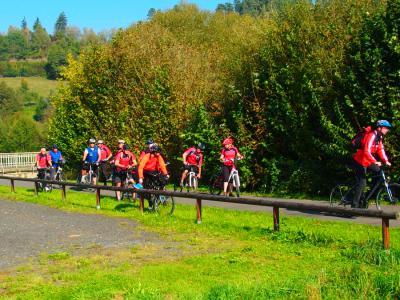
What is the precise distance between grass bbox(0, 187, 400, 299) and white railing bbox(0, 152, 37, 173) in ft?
121

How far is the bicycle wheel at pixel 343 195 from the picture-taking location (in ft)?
42.0

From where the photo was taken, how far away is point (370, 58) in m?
16.7

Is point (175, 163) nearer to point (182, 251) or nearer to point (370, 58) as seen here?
point (370, 58)

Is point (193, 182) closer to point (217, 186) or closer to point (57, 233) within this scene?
point (217, 186)

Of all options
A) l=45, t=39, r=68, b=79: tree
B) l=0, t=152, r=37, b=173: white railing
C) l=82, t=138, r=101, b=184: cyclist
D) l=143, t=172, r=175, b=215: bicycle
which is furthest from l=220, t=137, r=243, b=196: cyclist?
l=45, t=39, r=68, b=79: tree

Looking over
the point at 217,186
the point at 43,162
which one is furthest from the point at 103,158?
the point at 217,186

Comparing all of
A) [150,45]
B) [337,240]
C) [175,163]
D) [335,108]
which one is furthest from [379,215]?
[150,45]

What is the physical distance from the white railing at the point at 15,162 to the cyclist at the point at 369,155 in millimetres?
37964

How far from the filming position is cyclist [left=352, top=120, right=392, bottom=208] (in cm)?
1169

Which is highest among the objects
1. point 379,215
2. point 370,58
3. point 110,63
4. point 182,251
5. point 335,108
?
point 110,63

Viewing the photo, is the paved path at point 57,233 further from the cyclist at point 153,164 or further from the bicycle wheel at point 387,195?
the bicycle wheel at point 387,195

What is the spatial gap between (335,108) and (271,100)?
3449 millimetres

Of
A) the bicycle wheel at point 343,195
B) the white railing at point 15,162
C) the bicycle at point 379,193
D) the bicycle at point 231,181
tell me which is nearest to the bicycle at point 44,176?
the bicycle at point 231,181

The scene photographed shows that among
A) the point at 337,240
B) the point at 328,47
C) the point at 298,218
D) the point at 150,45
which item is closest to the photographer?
the point at 337,240
